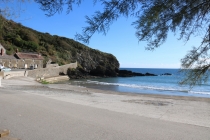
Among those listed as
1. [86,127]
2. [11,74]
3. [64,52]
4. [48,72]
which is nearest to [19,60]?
[48,72]

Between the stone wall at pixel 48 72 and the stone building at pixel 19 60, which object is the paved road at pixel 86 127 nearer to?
the stone wall at pixel 48 72

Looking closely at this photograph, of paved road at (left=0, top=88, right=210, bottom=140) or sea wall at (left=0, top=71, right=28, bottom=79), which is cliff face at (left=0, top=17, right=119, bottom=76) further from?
paved road at (left=0, top=88, right=210, bottom=140)

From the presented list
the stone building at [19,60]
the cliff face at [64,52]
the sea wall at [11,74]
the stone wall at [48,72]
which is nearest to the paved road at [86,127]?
the sea wall at [11,74]

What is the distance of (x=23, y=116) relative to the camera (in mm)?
7184

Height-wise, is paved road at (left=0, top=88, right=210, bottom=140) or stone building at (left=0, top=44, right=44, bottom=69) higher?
stone building at (left=0, top=44, right=44, bottom=69)

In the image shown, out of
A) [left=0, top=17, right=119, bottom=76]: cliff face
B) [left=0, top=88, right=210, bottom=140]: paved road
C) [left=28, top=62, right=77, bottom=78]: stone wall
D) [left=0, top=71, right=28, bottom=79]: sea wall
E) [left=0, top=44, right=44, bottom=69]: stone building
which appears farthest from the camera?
[left=0, top=17, right=119, bottom=76]: cliff face

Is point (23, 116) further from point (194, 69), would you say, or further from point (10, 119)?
point (194, 69)

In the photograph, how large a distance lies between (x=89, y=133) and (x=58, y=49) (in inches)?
3219

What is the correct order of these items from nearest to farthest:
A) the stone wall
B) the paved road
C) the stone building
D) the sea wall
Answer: the paved road, the sea wall, the stone wall, the stone building

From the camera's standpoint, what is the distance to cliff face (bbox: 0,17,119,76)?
229 ft

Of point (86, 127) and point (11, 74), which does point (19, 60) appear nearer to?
point (11, 74)

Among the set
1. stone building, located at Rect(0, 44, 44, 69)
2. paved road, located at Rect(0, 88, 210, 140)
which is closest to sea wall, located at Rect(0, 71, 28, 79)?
stone building, located at Rect(0, 44, 44, 69)

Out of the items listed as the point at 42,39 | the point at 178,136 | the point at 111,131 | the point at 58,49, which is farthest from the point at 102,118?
the point at 42,39

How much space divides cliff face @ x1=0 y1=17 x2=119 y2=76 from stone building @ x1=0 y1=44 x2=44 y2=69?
773cm
